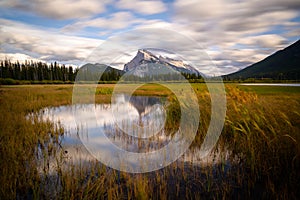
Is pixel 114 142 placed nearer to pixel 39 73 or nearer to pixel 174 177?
pixel 174 177

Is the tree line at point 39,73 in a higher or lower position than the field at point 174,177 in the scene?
higher

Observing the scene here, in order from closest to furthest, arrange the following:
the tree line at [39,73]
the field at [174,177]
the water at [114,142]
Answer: the field at [174,177] → the water at [114,142] → the tree line at [39,73]

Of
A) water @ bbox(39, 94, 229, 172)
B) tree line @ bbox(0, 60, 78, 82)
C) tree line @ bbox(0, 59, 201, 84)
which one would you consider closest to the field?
water @ bbox(39, 94, 229, 172)

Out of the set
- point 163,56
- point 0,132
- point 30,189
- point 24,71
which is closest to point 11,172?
point 30,189

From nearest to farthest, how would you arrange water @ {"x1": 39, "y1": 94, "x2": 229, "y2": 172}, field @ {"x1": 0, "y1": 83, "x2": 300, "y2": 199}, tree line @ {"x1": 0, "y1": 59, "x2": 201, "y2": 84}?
field @ {"x1": 0, "y1": 83, "x2": 300, "y2": 199}, water @ {"x1": 39, "y1": 94, "x2": 229, "y2": 172}, tree line @ {"x1": 0, "y1": 59, "x2": 201, "y2": 84}

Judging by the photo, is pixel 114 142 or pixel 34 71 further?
pixel 34 71

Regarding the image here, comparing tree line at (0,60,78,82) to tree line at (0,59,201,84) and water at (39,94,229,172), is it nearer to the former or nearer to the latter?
tree line at (0,59,201,84)

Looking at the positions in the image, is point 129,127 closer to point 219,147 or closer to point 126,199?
point 219,147

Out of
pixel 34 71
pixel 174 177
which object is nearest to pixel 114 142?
pixel 174 177

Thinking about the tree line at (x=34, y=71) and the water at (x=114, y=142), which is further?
the tree line at (x=34, y=71)

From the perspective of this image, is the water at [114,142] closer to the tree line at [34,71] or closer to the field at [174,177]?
the field at [174,177]

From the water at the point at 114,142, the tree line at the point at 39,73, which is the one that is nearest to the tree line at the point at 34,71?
the tree line at the point at 39,73

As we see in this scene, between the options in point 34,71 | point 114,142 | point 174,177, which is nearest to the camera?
point 174,177

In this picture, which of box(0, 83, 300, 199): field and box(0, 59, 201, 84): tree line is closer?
box(0, 83, 300, 199): field
